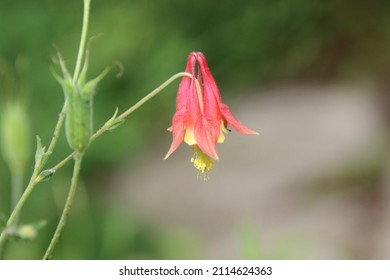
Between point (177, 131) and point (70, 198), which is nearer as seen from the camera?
point (70, 198)

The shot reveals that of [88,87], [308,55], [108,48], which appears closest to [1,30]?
[108,48]

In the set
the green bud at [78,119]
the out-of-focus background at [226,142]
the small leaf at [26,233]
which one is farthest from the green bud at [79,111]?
the out-of-focus background at [226,142]

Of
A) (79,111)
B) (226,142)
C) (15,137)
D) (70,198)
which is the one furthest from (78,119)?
(226,142)

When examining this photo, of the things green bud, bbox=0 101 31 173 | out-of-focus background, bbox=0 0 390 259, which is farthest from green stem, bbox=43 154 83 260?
out-of-focus background, bbox=0 0 390 259

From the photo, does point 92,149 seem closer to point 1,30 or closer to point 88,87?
point 1,30

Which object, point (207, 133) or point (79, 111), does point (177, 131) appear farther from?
point (79, 111)

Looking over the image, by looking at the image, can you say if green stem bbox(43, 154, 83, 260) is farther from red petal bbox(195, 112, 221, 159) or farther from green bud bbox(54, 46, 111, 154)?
red petal bbox(195, 112, 221, 159)

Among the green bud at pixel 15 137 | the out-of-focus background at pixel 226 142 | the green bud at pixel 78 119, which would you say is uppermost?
the out-of-focus background at pixel 226 142

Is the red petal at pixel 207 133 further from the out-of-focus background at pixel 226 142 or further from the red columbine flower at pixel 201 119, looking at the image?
the out-of-focus background at pixel 226 142
